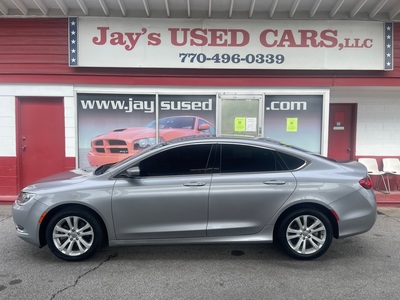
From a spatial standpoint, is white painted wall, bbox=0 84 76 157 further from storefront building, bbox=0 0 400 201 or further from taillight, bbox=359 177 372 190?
taillight, bbox=359 177 372 190

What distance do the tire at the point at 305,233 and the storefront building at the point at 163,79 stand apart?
3764 millimetres

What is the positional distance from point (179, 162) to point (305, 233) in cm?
181

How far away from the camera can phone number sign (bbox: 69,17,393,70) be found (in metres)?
7.46

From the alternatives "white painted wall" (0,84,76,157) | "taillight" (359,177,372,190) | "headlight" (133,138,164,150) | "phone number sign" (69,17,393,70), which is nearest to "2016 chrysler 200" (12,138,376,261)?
"taillight" (359,177,372,190)

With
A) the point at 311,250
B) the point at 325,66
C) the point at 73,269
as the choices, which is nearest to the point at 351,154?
the point at 325,66

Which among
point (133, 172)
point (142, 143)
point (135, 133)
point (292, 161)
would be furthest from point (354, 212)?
point (135, 133)

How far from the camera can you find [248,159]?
438 cm

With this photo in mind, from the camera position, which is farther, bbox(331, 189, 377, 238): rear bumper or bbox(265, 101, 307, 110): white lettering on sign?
bbox(265, 101, 307, 110): white lettering on sign

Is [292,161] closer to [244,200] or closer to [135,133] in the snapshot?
[244,200]

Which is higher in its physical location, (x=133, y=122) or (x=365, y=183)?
(x=133, y=122)

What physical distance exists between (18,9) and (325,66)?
6828 mm

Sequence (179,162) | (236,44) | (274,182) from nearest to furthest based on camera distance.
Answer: (274,182) → (179,162) → (236,44)

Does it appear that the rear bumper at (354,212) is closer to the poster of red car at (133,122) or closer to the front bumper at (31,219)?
the front bumper at (31,219)

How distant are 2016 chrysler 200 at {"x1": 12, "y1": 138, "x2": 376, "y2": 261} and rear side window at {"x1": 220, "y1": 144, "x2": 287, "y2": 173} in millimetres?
14
